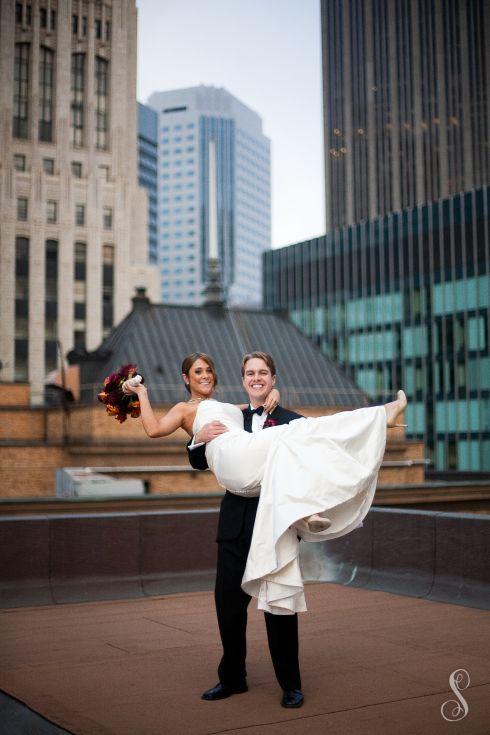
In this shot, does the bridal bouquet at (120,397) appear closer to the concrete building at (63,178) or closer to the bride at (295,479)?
the bride at (295,479)

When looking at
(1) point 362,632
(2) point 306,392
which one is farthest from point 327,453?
(2) point 306,392

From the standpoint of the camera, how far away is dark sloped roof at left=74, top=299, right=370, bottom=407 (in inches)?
1496

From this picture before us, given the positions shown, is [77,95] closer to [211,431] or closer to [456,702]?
[211,431]

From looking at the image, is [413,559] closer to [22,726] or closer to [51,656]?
[51,656]

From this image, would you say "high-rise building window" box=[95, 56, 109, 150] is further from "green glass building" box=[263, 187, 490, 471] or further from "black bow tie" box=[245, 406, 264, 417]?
"black bow tie" box=[245, 406, 264, 417]

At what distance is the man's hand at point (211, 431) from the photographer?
18.0ft

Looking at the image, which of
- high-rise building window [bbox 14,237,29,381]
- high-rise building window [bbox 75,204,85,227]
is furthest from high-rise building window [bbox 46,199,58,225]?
high-rise building window [bbox 14,237,29,381]

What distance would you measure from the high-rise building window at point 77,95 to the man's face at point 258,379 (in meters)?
89.8

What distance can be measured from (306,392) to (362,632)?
106ft

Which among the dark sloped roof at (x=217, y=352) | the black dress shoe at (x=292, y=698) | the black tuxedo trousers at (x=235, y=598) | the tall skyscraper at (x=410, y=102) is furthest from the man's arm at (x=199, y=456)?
the tall skyscraper at (x=410, y=102)

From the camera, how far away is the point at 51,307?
289ft

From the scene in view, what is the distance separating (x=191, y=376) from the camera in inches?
236

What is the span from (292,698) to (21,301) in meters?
85.0

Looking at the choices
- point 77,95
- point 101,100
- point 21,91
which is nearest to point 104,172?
point 101,100
